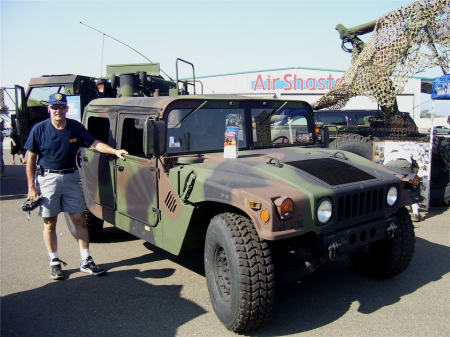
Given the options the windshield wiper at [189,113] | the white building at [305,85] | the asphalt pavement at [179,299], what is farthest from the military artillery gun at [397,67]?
the white building at [305,85]

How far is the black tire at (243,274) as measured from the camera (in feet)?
9.87

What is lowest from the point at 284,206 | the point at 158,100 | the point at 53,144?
the point at 284,206

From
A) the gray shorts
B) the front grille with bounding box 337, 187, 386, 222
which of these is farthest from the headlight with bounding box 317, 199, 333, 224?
the gray shorts

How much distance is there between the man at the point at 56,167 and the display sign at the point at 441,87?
5803mm

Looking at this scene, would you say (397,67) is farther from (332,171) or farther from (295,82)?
(295,82)

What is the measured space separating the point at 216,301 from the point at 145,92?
674 centimetres

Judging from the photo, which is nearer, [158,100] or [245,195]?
[245,195]

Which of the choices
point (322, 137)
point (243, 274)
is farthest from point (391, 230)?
point (322, 137)

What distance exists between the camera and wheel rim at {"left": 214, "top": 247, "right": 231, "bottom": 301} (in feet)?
10.9

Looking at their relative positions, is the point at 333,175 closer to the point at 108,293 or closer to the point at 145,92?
the point at 108,293

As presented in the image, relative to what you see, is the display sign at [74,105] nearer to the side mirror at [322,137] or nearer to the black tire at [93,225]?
the black tire at [93,225]

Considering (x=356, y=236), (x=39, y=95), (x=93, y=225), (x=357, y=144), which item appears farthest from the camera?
(x=39, y=95)

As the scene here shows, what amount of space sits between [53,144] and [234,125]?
6.10 ft

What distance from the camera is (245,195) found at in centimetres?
301
